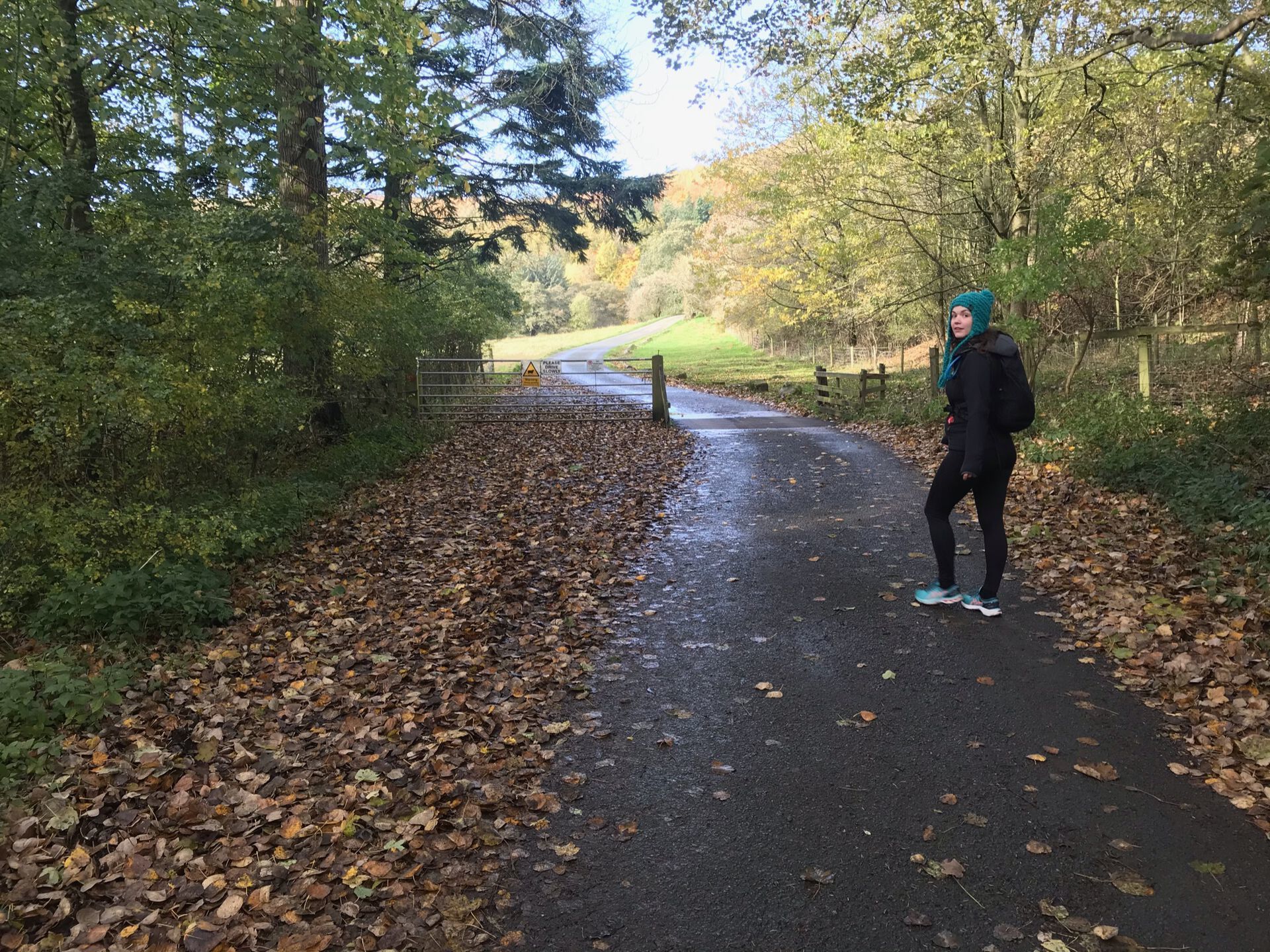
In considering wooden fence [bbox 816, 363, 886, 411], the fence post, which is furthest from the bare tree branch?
wooden fence [bbox 816, 363, 886, 411]

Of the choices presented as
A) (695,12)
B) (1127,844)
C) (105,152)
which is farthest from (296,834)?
(695,12)

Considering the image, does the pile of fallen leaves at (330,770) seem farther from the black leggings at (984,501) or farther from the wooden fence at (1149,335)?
the wooden fence at (1149,335)

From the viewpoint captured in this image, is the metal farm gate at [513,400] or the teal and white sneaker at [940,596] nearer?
the teal and white sneaker at [940,596]

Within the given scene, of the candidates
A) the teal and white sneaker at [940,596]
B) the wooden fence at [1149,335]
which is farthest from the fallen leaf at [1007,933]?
the wooden fence at [1149,335]

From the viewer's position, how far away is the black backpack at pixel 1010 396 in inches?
198

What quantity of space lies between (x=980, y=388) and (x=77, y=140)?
9.18 m

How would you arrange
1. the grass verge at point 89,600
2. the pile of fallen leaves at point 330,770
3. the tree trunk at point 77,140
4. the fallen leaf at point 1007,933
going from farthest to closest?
the tree trunk at point 77,140
the grass verge at point 89,600
the pile of fallen leaves at point 330,770
the fallen leaf at point 1007,933

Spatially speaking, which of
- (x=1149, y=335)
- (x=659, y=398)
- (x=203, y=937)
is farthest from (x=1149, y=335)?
(x=203, y=937)

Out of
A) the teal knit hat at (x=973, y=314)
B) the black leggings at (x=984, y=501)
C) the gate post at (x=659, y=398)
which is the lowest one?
the black leggings at (x=984, y=501)

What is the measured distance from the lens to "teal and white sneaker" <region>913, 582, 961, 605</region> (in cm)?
569

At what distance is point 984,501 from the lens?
17.4 feet

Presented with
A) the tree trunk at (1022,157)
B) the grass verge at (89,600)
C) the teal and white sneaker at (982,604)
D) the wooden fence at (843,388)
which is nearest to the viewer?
the grass verge at (89,600)

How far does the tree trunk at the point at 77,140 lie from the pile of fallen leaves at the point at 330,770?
4003 millimetres

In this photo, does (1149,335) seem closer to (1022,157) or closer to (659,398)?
(1022,157)
